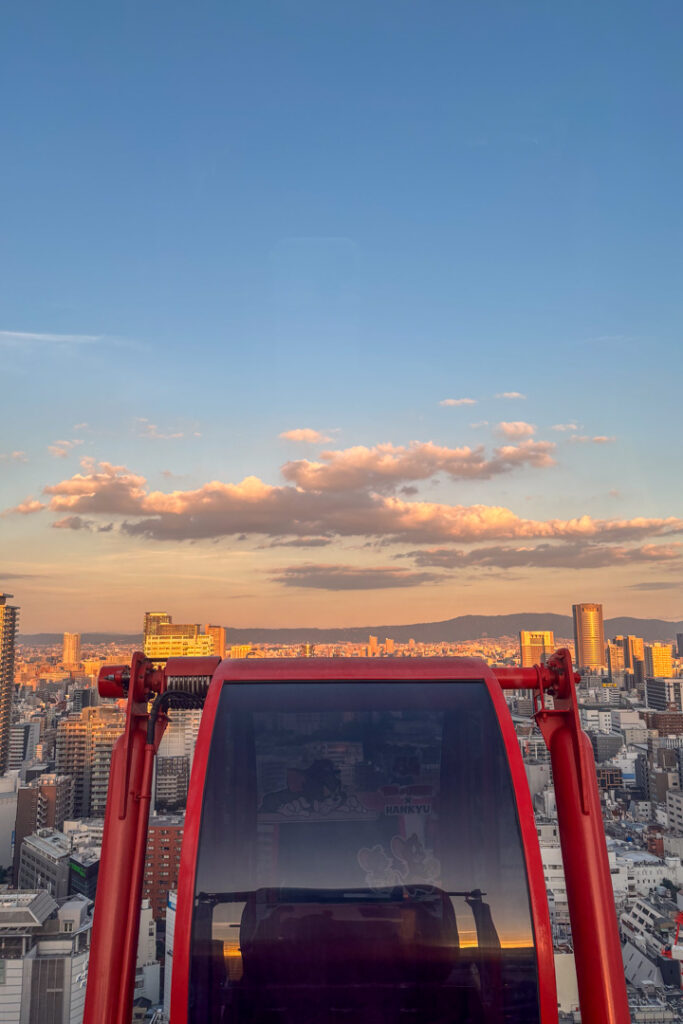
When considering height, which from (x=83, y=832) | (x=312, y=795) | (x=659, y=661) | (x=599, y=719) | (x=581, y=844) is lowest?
(x=83, y=832)

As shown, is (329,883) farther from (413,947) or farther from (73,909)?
(73,909)

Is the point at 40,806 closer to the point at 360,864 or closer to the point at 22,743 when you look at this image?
the point at 22,743

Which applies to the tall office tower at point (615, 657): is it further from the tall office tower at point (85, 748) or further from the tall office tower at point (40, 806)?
the tall office tower at point (40, 806)

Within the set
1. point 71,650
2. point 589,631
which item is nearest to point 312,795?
point 71,650

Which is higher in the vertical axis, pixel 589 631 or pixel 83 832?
pixel 589 631

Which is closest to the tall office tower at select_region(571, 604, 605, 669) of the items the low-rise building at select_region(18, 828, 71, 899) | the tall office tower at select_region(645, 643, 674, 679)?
the tall office tower at select_region(645, 643, 674, 679)

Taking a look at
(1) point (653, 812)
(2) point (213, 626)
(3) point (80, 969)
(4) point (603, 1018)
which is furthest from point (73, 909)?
(2) point (213, 626)

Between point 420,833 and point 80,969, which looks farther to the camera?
point 80,969
